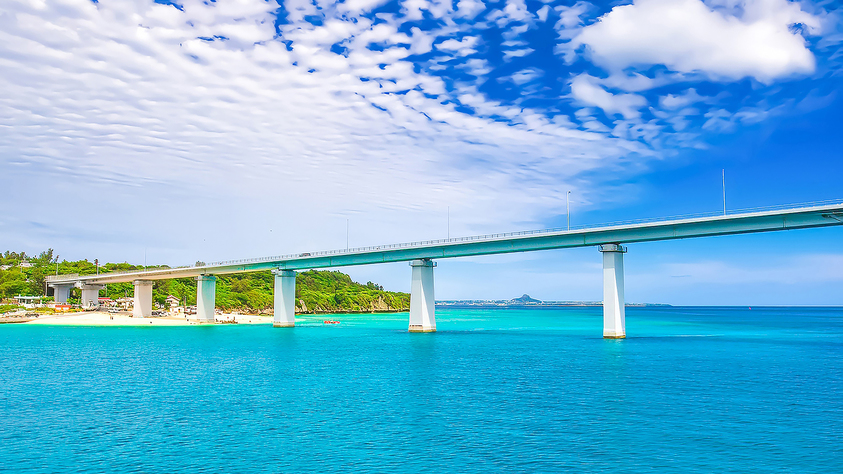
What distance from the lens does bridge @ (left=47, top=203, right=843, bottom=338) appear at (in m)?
74.0

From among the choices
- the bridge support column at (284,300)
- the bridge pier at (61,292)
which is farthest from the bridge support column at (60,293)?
the bridge support column at (284,300)

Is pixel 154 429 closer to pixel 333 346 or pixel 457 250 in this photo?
pixel 333 346

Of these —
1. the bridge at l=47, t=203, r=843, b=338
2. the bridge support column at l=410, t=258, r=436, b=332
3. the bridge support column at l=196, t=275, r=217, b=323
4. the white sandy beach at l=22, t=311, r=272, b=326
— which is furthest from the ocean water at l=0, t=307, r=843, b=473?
the bridge support column at l=196, t=275, r=217, b=323

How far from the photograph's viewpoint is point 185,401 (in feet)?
128

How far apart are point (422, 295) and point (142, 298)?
94966mm

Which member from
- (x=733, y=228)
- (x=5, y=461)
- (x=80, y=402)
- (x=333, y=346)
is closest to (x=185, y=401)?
(x=80, y=402)

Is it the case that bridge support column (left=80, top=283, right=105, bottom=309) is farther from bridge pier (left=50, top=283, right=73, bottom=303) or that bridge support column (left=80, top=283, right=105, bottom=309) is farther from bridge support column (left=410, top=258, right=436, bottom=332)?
bridge support column (left=410, top=258, right=436, bottom=332)

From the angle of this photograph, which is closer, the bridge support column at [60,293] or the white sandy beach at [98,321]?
the white sandy beach at [98,321]

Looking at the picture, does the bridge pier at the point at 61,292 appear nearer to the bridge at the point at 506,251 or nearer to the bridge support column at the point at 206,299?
the bridge at the point at 506,251

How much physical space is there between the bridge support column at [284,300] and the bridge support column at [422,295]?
3798 cm

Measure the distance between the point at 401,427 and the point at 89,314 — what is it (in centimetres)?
16130

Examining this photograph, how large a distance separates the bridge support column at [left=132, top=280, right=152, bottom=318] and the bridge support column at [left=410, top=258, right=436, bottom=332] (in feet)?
295

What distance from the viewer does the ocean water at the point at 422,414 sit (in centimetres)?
2558

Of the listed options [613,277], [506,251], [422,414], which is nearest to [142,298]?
[506,251]
